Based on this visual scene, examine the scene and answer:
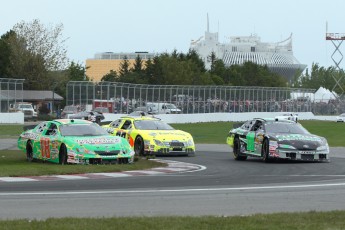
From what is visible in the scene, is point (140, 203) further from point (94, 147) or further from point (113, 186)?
point (94, 147)

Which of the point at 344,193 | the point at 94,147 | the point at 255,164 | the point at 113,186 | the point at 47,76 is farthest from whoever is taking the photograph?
the point at 47,76

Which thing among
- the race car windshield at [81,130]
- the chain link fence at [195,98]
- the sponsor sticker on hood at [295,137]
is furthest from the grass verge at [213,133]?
the race car windshield at [81,130]

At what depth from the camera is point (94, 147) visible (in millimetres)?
23031

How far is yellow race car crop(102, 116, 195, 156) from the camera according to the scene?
2892 cm

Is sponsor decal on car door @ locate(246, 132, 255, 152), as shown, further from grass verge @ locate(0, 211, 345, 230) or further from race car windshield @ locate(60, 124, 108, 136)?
grass verge @ locate(0, 211, 345, 230)

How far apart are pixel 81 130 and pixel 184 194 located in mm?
9559

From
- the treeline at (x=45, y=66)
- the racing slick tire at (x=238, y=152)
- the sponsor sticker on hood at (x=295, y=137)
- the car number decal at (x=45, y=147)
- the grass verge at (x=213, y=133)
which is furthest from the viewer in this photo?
the treeline at (x=45, y=66)

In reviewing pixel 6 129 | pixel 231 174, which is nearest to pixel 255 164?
pixel 231 174

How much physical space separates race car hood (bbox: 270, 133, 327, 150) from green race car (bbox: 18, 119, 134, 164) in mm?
4529

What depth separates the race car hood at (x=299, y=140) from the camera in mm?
25531

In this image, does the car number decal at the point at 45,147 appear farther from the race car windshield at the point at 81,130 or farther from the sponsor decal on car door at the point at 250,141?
the sponsor decal on car door at the point at 250,141

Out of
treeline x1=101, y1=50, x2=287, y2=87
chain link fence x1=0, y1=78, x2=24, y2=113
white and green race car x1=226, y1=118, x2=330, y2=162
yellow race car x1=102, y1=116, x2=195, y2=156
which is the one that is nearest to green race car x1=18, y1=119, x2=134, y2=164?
yellow race car x1=102, y1=116, x2=195, y2=156

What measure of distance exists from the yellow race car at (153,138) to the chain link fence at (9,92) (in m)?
35.3

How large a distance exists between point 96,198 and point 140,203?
1048mm
